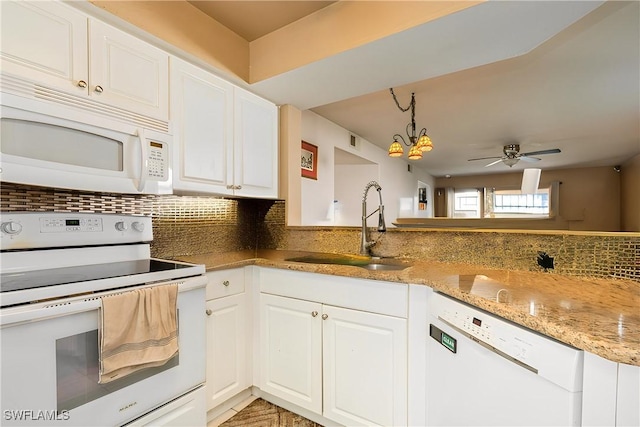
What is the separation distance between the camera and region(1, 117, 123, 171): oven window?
106cm

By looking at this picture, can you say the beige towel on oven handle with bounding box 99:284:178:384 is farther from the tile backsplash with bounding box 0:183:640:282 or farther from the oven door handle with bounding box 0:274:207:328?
the tile backsplash with bounding box 0:183:640:282

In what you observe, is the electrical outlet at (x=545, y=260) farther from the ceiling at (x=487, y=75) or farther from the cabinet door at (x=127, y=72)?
the cabinet door at (x=127, y=72)

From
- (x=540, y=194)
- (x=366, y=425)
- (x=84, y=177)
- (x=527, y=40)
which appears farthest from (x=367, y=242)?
(x=540, y=194)

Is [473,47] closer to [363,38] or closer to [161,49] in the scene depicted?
[363,38]

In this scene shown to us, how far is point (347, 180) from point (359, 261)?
311cm

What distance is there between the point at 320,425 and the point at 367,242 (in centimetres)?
108

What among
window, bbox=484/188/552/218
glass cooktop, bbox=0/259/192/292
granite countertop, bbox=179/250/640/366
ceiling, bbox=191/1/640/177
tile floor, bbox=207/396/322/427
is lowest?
tile floor, bbox=207/396/322/427

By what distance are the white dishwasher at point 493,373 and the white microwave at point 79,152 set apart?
1.45 m

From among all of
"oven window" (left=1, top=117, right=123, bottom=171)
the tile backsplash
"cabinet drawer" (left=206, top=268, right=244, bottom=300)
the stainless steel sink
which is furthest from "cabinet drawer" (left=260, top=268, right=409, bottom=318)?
"oven window" (left=1, top=117, right=123, bottom=171)

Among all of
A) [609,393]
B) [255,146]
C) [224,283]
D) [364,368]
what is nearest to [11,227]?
[224,283]

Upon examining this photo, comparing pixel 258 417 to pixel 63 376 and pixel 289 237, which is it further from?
pixel 289 237

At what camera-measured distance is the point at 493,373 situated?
0.96 metres

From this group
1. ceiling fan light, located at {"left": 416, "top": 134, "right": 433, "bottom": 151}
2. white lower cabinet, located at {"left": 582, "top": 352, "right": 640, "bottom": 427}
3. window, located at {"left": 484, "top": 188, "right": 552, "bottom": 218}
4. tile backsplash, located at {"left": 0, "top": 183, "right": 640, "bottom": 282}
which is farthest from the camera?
window, located at {"left": 484, "top": 188, "right": 552, "bottom": 218}

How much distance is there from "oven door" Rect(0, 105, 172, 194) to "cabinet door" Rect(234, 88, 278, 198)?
1.84 ft
